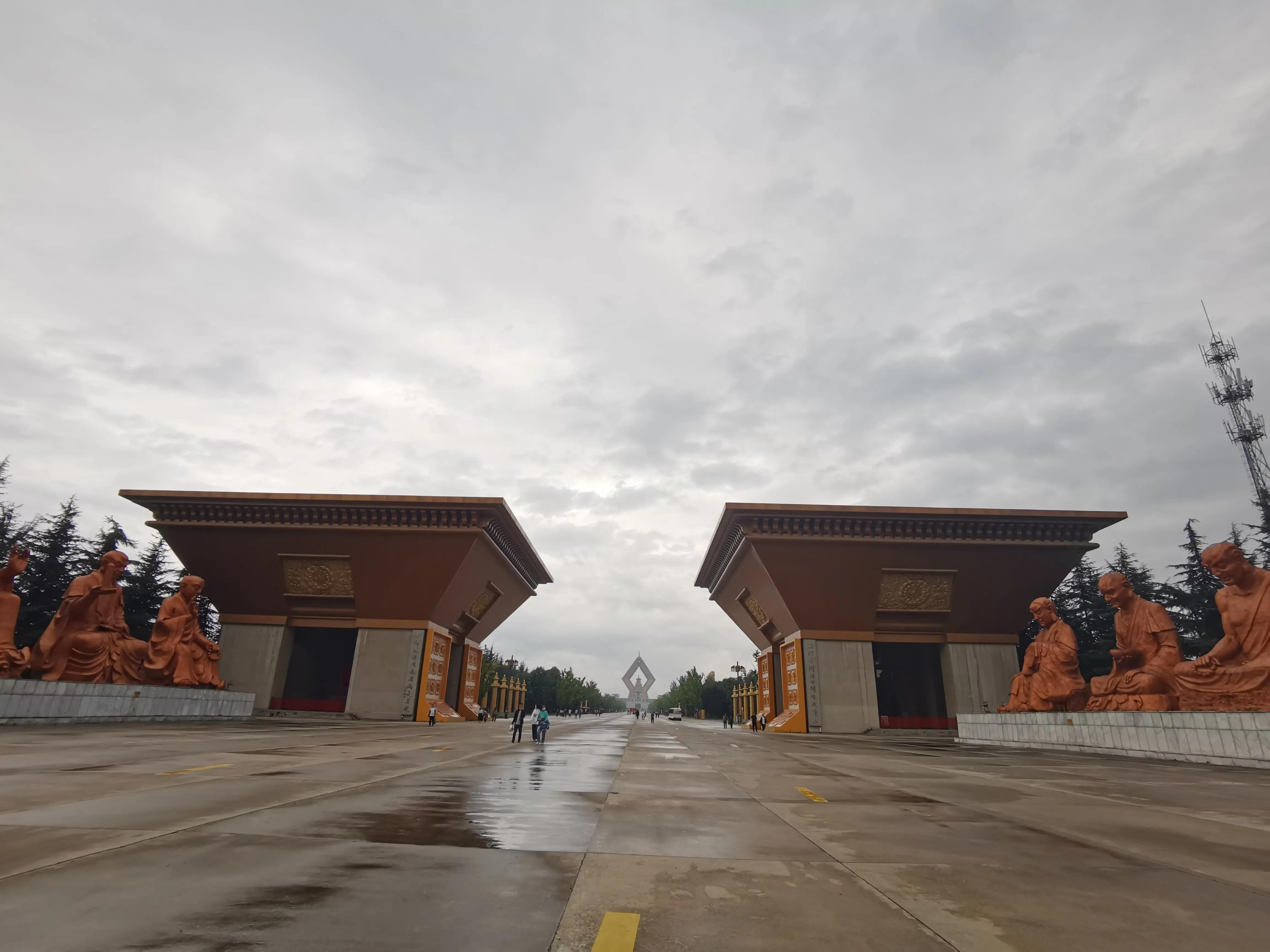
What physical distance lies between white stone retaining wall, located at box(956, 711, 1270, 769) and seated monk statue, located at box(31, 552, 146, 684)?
3080 centimetres

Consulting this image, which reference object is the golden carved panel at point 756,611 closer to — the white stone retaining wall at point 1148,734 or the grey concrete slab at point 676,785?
the white stone retaining wall at point 1148,734

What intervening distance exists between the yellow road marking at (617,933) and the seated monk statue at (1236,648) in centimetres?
1797

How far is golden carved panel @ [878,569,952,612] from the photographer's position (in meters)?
32.0

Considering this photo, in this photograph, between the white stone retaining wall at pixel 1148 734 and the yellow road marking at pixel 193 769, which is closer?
the yellow road marking at pixel 193 769

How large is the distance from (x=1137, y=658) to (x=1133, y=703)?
153 cm

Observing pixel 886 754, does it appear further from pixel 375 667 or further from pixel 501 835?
pixel 375 667

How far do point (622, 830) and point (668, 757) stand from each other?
9709 mm

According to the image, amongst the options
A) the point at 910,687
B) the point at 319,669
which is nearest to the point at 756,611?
the point at 910,687

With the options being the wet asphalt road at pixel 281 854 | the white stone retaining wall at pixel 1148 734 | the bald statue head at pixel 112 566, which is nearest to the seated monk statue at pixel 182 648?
the bald statue head at pixel 112 566

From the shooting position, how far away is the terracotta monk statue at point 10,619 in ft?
61.8

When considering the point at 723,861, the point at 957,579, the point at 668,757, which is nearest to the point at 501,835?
the point at 723,861

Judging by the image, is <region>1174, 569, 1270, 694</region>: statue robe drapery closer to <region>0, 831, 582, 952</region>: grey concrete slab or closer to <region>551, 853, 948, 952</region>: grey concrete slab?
<region>551, 853, 948, 952</region>: grey concrete slab

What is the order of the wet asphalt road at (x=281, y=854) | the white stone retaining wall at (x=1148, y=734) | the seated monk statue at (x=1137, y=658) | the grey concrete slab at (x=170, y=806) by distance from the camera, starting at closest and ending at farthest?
the wet asphalt road at (x=281, y=854), the grey concrete slab at (x=170, y=806), the white stone retaining wall at (x=1148, y=734), the seated monk statue at (x=1137, y=658)

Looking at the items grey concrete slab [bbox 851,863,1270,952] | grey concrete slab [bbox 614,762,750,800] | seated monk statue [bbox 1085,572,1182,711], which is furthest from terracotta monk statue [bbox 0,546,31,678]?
seated monk statue [bbox 1085,572,1182,711]
